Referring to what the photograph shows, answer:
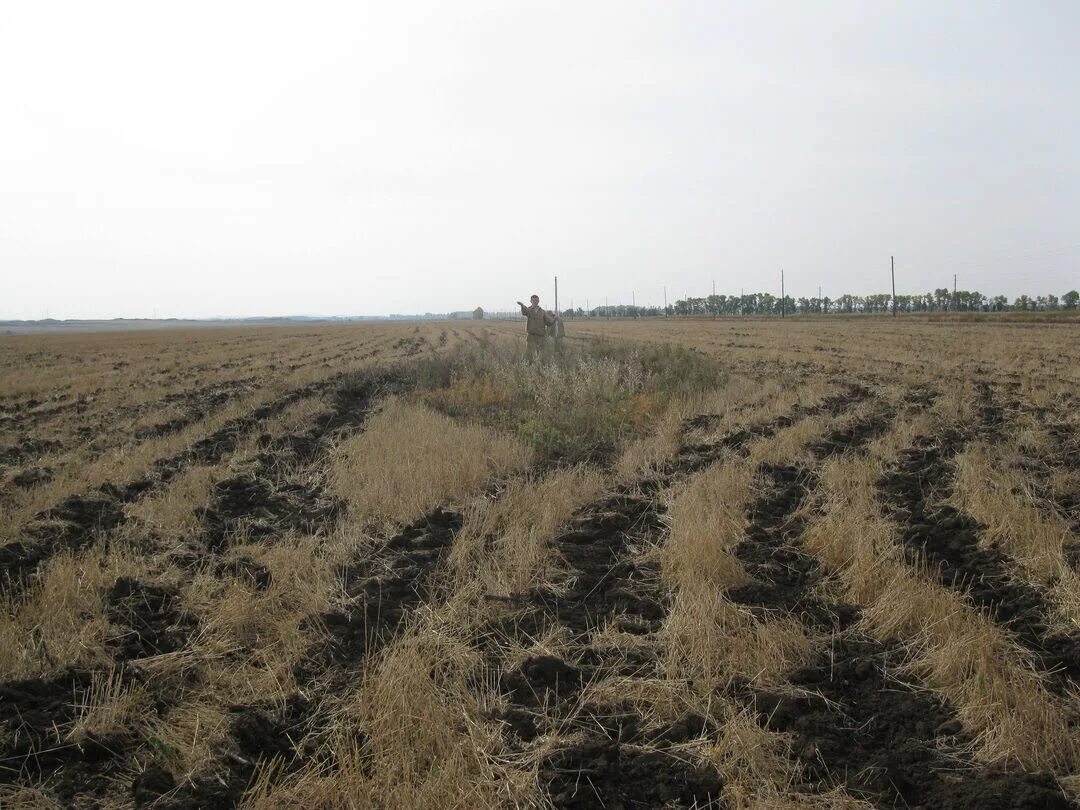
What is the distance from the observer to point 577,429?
8820mm

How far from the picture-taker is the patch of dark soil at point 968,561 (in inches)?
129

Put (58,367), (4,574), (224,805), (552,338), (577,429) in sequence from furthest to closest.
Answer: (58,367)
(552,338)
(577,429)
(4,574)
(224,805)

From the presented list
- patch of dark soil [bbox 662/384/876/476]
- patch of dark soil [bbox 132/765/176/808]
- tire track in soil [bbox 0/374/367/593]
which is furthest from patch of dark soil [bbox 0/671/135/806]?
patch of dark soil [bbox 662/384/876/476]

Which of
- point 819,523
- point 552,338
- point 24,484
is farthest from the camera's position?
point 552,338

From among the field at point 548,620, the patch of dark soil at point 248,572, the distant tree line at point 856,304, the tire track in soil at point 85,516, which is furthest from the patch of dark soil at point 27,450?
the distant tree line at point 856,304

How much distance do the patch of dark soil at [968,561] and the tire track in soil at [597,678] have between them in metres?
1.87

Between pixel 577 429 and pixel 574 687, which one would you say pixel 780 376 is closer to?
pixel 577 429

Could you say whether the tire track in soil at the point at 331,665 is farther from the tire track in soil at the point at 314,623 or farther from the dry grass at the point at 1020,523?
the dry grass at the point at 1020,523

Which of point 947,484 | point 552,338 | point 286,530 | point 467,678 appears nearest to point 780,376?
point 552,338

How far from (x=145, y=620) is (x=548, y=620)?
243 cm

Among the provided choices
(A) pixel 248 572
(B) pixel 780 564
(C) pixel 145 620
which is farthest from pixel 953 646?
(C) pixel 145 620

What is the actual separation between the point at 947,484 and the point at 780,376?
8.63 metres

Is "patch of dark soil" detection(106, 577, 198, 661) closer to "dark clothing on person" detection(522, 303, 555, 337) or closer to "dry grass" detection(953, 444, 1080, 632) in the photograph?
"dry grass" detection(953, 444, 1080, 632)

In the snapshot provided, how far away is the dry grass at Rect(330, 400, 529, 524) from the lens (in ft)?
19.4
